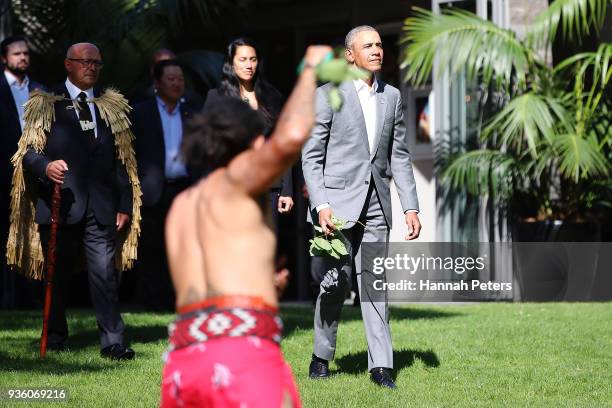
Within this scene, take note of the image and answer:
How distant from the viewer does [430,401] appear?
260 inches

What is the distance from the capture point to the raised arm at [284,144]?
380 centimetres

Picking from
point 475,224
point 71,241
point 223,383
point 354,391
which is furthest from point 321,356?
point 475,224

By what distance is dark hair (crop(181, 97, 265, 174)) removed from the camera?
13.3 ft

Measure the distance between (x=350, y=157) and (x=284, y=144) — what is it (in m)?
3.44

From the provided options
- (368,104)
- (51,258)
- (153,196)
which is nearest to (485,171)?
(153,196)

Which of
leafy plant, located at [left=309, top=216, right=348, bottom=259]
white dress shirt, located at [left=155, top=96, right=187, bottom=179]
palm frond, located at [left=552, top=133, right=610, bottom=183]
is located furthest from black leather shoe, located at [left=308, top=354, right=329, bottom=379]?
palm frond, located at [left=552, top=133, right=610, bottom=183]

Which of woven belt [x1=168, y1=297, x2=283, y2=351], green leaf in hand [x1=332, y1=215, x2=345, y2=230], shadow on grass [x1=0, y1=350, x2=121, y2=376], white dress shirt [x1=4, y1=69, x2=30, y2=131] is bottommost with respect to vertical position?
shadow on grass [x1=0, y1=350, x2=121, y2=376]

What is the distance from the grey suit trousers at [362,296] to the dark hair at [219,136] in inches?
123

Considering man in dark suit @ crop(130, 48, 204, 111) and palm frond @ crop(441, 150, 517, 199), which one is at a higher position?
man in dark suit @ crop(130, 48, 204, 111)

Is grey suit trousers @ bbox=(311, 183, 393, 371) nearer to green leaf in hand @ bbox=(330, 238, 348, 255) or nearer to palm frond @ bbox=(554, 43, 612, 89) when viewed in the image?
green leaf in hand @ bbox=(330, 238, 348, 255)

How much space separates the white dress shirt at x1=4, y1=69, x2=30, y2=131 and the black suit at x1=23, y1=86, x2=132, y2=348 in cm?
244

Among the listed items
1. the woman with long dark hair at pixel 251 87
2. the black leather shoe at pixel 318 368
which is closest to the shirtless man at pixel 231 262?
the black leather shoe at pixel 318 368

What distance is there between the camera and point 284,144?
3.79 metres

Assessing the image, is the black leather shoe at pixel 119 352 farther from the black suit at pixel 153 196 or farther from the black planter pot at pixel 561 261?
the black planter pot at pixel 561 261
